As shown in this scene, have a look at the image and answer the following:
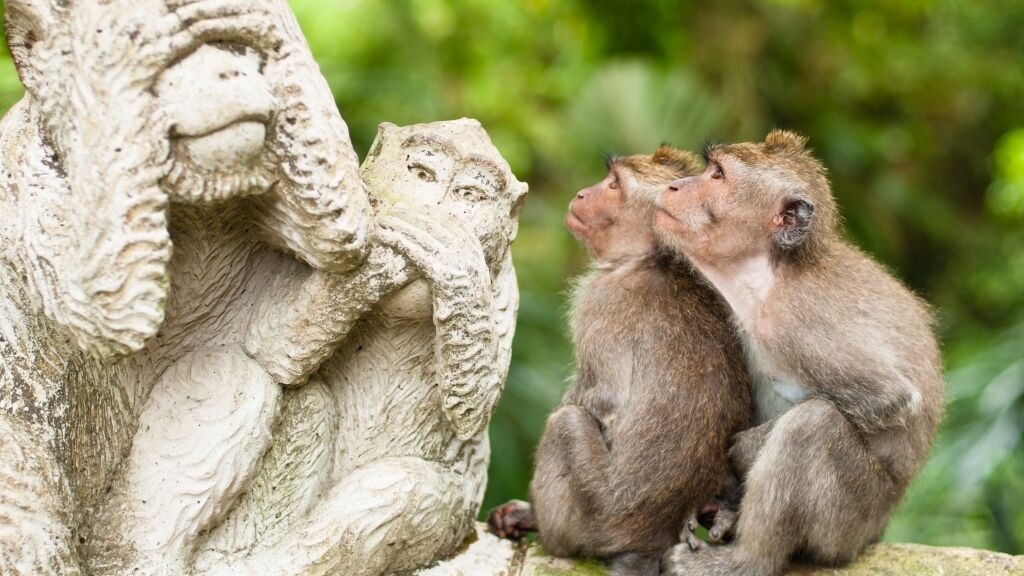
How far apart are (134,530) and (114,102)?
42.5 inches

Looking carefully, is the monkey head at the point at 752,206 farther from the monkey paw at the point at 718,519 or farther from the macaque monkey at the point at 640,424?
the monkey paw at the point at 718,519

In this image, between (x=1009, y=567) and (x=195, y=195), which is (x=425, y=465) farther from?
(x=1009, y=567)

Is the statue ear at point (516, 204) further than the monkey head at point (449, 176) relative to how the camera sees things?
Yes

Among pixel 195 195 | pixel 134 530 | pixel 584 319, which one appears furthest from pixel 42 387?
pixel 584 319

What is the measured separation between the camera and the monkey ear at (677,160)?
12.6 feet

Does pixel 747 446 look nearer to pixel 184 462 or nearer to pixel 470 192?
pixel 470 192

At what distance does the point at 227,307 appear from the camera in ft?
9.28

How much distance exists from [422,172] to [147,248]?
97 centimetres

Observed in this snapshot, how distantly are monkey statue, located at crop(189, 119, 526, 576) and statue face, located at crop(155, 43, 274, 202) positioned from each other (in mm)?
482

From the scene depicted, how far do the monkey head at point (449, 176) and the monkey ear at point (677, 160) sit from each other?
39.7 inches

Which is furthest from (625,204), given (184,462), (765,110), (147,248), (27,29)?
(765,110)

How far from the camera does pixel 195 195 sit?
2.28 m

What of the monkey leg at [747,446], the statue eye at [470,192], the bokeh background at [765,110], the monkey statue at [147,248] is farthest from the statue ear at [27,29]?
the bokeh background at [765,110]

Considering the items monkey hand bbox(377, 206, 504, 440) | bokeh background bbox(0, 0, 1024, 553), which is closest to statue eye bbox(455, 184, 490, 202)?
monkey hand bbox(377, 206, 504, 440)
